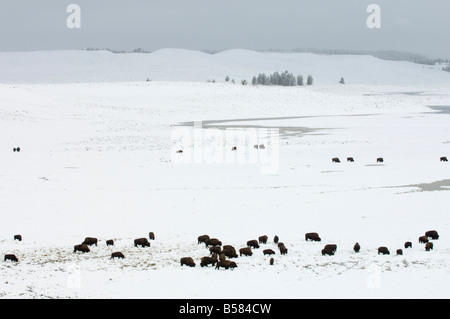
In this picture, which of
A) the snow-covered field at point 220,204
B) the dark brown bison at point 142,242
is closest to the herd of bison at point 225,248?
the dark brown bison at point 142,242

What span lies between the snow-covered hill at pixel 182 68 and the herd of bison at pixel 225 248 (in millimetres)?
111826

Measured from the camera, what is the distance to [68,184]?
20.3m

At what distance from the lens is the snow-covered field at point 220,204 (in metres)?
9.59

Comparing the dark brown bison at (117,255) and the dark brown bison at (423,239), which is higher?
the dark brown bison at (423,239)

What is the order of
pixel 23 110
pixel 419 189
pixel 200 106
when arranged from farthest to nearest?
pixel 200 106 < pixel 23 110 < pixel 419 189

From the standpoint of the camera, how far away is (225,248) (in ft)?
36.7

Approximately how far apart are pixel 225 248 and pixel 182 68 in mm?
135704

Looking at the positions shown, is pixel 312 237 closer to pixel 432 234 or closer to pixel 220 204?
pixel 432 234

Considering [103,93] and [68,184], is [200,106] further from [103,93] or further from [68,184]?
[68,184]

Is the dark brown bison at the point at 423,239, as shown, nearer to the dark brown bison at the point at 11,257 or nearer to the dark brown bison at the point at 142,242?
the dark brown bison at the point at 142,242

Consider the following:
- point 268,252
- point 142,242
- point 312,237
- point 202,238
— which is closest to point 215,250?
point 268,252

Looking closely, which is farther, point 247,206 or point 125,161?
point 125,161

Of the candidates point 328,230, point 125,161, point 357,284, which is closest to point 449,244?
point 328,230
